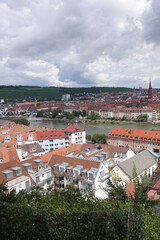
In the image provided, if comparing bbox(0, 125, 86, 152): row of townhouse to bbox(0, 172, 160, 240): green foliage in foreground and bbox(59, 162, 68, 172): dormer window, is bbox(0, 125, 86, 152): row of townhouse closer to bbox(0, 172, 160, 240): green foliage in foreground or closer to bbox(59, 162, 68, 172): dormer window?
bbox(59, 162, 68, 172): dormer window

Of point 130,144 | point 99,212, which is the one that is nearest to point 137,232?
point 99,212

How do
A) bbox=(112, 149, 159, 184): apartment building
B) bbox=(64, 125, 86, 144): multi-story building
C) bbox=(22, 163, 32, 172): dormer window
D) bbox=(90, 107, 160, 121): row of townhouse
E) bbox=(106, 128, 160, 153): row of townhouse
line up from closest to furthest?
1. bbox=(22, 163, 32, 172): dormer window
2. bbox=(112, 149, 159, 184): apartment building
3. bbox=(106, 128, 160, 153): row of townhouse
4. bbox=(64, 125, 86, 144): multi-story building
5. bbox=(90, 107, 160, 121): row of townhouse

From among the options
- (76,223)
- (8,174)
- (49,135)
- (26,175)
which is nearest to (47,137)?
(49,135)

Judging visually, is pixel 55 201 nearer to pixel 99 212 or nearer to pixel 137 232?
pixel 99 212

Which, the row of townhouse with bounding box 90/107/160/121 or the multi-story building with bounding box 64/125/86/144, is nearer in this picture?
the multi-story building with bounding box 64/125/86/144

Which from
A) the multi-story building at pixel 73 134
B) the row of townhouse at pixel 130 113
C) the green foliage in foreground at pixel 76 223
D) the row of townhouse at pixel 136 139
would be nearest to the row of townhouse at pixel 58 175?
the green foliage in foreground at pixel 76 223

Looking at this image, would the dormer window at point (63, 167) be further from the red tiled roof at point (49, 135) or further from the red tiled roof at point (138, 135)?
the red tiled roof at point (138, 135)

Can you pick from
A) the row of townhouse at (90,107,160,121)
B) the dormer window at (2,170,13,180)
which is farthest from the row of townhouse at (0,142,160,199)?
the row of townhouse at (90,107,160,121)
